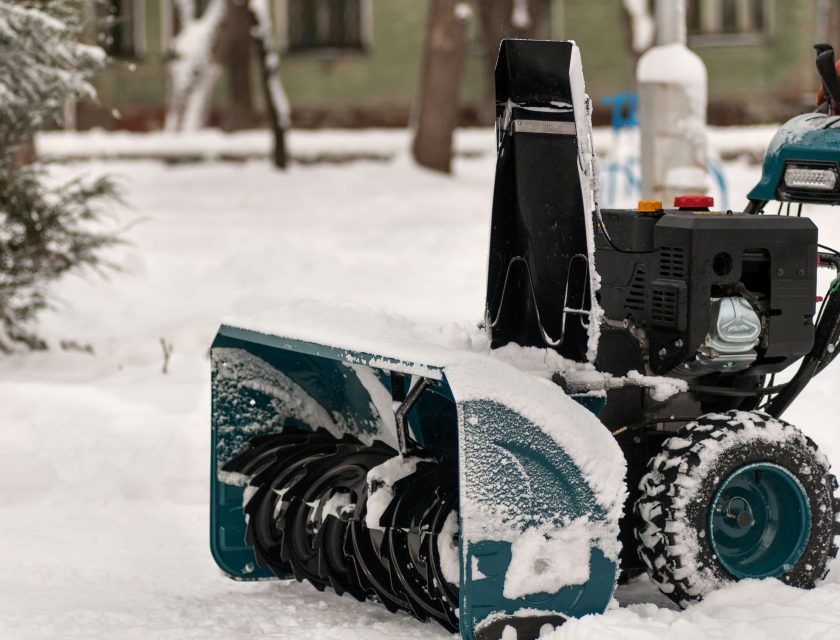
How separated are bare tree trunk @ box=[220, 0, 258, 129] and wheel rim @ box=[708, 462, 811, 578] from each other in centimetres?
2027

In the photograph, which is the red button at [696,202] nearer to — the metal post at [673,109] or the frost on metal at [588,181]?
the frost on metal at [588,181]

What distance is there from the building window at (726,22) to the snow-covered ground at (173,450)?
1314cm

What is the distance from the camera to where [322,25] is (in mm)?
27734

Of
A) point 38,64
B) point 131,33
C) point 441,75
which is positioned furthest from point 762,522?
point 131,33

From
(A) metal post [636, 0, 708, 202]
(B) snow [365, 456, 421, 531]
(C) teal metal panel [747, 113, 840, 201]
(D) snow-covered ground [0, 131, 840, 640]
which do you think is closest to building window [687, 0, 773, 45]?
(D) snow-covered ground [0, 131, 840, 640]

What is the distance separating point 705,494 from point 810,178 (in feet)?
3.85

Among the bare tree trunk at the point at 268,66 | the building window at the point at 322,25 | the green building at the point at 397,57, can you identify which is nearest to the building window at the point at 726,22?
the green building at the point at 397,57

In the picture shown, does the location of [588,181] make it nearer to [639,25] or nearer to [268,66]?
[268,66]

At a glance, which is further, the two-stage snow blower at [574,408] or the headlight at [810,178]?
the headlight at [810,178]

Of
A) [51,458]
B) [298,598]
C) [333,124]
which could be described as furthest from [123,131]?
[298,598]

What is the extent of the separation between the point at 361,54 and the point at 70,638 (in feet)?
78.2

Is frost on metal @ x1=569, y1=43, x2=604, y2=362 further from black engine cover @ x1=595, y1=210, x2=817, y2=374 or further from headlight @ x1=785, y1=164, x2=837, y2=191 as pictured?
headlight @ x1=785, y1=164, x2=837, y2=191

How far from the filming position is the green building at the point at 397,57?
992 inches

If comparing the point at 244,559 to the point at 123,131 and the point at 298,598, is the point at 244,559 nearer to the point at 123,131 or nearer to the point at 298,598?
the point at 298,598
